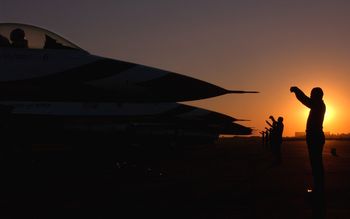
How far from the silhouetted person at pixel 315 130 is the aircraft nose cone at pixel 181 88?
1.97m

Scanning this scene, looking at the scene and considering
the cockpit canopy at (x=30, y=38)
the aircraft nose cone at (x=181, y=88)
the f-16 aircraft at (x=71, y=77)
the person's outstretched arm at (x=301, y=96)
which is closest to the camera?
the person's outstretched arm at (x=301, y=96)

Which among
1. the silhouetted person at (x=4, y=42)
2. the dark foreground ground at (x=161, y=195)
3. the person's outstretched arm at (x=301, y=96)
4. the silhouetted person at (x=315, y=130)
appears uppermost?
the silhouetted person at (x=4, y=42)

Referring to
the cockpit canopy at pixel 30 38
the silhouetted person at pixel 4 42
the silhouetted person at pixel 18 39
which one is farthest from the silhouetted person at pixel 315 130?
the silhouetted person at pixel 4 42

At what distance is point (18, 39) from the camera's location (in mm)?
8750

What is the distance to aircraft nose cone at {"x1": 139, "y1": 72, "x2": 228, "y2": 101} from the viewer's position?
7.21 metres

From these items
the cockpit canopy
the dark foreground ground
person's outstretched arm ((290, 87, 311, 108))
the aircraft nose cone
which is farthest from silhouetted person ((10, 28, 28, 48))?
person's outstretched arm ((290, 87, 311, 108))

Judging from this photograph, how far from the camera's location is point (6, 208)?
5.95m

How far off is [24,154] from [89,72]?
4069mm

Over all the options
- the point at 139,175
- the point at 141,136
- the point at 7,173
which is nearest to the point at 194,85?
the point at 139,175

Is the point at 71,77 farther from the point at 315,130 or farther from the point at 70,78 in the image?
the point at 315,130

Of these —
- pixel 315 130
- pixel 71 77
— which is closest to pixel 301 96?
pixel 315 130

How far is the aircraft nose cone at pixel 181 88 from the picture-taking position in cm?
721

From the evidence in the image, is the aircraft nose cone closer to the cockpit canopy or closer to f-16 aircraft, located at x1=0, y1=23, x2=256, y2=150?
f-16 aircraft, located at x1=0, y1=23, x2=256, y2=150

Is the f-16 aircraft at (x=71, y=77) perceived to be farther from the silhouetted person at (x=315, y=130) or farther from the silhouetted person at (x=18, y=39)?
the silhouetted person at (x=315, y=130)
